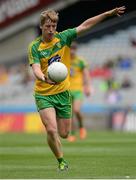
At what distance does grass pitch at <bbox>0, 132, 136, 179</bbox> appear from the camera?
10469 mm

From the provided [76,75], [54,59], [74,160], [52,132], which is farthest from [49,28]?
[76,75]

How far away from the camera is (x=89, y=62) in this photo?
37.4 meters

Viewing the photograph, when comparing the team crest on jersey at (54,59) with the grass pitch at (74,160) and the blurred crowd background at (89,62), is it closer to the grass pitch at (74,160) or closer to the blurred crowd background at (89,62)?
the grass pitch at (74,160)

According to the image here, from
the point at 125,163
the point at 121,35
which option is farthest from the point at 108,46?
the point at 125,163

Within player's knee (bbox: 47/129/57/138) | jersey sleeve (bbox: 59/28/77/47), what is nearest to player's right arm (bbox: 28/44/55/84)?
jersey sleeve (bbox: 59/28/77/47)

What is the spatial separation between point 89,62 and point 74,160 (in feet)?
79.1

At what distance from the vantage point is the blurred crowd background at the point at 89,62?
102 feet

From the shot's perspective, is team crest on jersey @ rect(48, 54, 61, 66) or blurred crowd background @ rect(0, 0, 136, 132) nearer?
team crest on jersey @ rect(48, 54, 61, 66)

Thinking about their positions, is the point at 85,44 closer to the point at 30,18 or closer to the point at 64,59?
the point at 30,18

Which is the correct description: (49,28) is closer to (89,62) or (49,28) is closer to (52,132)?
(52,132)

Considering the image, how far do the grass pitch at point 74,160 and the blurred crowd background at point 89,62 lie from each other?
11.2 metres

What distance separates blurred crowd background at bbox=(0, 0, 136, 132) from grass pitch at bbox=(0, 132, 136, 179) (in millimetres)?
11152

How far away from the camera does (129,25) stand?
1474 inches

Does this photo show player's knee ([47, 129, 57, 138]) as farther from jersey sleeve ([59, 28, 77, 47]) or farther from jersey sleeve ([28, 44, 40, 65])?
jersey sleeve ([59, 28, 77, 47])
